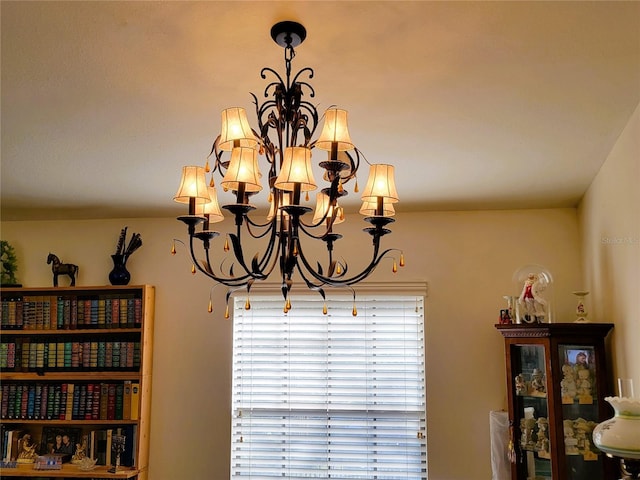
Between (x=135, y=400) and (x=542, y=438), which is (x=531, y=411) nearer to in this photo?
(x=542, y=438)

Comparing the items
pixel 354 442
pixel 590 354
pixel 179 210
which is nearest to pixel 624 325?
pixel 590 354

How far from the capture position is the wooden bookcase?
4.01 m

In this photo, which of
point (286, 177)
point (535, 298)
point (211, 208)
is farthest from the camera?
point (535, 298)

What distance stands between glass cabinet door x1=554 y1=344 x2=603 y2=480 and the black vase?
290 centimetres

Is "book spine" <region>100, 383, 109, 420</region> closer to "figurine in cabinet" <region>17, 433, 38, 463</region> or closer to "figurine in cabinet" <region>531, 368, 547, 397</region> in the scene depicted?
"figurine in cabinet" <region>17, 433, 38, 463</region>

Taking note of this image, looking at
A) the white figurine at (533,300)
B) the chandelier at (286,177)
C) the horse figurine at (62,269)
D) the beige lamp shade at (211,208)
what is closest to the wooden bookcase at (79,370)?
the horse figurine at (62,269)

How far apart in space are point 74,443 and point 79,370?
512 millimetres

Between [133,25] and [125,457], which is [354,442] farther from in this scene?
[133,25]

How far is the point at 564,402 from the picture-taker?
320cm

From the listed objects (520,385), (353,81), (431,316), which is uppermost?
(353,81)

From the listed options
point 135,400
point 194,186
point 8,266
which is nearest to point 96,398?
point 135,400

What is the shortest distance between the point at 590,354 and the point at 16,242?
401cm

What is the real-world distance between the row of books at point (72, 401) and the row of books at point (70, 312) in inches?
16.1

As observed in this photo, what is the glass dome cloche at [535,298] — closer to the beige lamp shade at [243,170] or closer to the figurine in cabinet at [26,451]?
the beige lamp shade at [243,170]
